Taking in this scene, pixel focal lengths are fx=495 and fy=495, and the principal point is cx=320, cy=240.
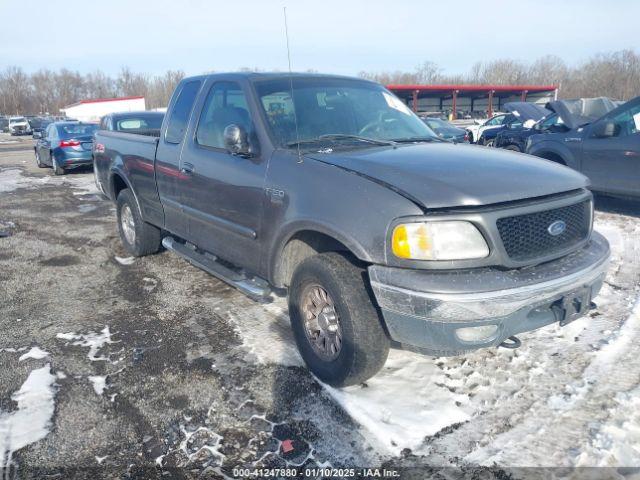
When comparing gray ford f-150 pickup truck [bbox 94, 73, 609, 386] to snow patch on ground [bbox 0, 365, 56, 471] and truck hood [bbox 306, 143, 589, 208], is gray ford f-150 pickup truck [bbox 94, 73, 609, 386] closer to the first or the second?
truck hood [bbox 306, 143, 589, 208]

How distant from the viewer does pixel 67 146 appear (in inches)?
567

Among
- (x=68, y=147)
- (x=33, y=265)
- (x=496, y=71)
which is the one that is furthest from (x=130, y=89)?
(x=33, y=265)

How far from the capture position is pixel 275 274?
345cm

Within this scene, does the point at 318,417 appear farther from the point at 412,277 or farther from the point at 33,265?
the point at 33,265

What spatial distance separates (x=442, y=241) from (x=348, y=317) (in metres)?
0.67

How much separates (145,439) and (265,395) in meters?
0.73

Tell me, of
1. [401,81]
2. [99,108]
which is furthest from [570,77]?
[99,108]

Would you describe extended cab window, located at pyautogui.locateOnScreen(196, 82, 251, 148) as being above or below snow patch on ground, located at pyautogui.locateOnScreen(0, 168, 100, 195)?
above

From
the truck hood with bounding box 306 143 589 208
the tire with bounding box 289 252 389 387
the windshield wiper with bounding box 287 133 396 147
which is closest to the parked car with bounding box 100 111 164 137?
the windshield wiper with bounding box 287 133 396 147

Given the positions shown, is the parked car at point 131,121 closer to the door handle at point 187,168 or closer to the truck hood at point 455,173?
the door handle at point 187,168

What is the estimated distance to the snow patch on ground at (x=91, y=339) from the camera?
3764mm

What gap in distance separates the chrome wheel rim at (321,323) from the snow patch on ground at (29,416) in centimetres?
161

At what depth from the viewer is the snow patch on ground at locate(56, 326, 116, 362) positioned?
376 centimetres

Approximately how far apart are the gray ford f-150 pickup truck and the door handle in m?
0.01
